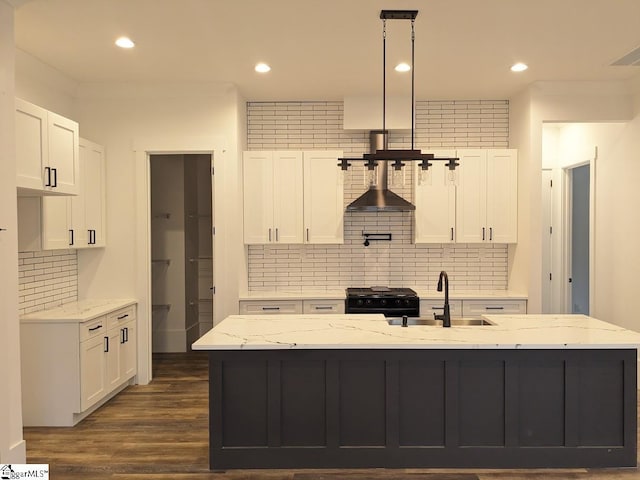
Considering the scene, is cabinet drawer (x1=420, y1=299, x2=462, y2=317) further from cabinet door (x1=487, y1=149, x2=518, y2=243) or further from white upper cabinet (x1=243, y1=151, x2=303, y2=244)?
white upper cabinet (x1=243, y1=151, x2=303, y2=244)

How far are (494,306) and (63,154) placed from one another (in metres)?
4.29

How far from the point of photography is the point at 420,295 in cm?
531

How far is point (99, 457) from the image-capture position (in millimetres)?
3523

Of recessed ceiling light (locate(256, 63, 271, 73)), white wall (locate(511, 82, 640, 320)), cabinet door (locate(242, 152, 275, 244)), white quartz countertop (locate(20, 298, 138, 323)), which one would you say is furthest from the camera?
cabinet door (locate(242, 152, 275, 244))

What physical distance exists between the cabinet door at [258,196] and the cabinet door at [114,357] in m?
1.58

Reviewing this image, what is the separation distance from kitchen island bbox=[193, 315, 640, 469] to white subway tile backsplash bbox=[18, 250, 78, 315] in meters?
2.10

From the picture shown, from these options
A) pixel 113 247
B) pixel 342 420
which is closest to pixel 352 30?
pixel 342 420

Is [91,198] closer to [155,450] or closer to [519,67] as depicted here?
[155,450]

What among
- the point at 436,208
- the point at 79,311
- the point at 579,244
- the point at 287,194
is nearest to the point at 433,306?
the point at 436,208

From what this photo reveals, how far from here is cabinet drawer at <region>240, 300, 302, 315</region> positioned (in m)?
5.29

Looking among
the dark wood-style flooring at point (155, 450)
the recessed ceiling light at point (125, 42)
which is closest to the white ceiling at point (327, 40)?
the recessed ceiling light at point (125, 42)

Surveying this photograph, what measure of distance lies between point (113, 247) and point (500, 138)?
4422 mm

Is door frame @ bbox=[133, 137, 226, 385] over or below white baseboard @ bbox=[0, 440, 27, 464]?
over

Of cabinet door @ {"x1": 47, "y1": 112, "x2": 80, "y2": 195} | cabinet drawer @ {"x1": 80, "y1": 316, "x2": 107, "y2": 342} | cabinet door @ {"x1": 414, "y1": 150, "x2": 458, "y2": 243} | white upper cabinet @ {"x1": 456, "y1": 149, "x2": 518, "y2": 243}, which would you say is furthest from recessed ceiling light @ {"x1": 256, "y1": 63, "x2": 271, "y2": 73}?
cabinet drawer @ {"x1": 80, "y1": 316, "x2": 107, "y2": 342}
